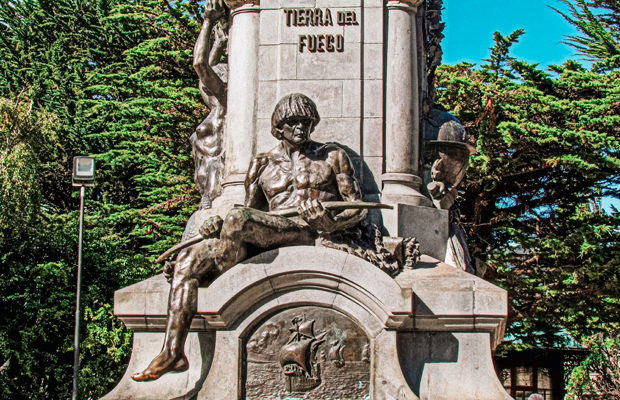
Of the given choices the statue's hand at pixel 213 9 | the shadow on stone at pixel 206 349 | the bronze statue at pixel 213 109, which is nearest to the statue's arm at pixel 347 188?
the shadow on stone at pixel 206 349

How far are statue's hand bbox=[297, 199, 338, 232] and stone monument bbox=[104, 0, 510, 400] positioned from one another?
13 millimetres

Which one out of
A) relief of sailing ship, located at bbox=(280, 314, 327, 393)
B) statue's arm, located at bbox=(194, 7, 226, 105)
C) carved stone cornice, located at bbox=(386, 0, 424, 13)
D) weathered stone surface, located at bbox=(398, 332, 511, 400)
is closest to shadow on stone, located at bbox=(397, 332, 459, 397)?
weathered stone surface, located at bbox=(398, 332, 511, 400)

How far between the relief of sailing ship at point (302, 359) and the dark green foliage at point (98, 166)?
42.8 feet

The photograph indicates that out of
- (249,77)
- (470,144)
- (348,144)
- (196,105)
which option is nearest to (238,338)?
(348,144)

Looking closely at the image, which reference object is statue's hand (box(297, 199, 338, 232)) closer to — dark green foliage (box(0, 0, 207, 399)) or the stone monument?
the stone monument

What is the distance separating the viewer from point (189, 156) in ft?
75.7

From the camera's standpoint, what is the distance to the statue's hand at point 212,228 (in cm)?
824

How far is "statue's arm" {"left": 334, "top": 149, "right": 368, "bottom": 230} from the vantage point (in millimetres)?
8453

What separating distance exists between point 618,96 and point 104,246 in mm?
12542

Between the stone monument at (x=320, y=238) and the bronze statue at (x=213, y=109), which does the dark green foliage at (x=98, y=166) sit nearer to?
the bronze statue at (x=213, y=109)

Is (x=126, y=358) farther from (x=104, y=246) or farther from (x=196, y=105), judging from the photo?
(x=196, y=105)

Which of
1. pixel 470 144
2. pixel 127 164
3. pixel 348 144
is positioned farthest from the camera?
pixel 127 164

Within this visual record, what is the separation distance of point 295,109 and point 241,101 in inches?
57.1

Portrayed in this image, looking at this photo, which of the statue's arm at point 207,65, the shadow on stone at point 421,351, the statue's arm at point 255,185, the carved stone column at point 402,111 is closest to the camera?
the shadow on stone at point 421,351
